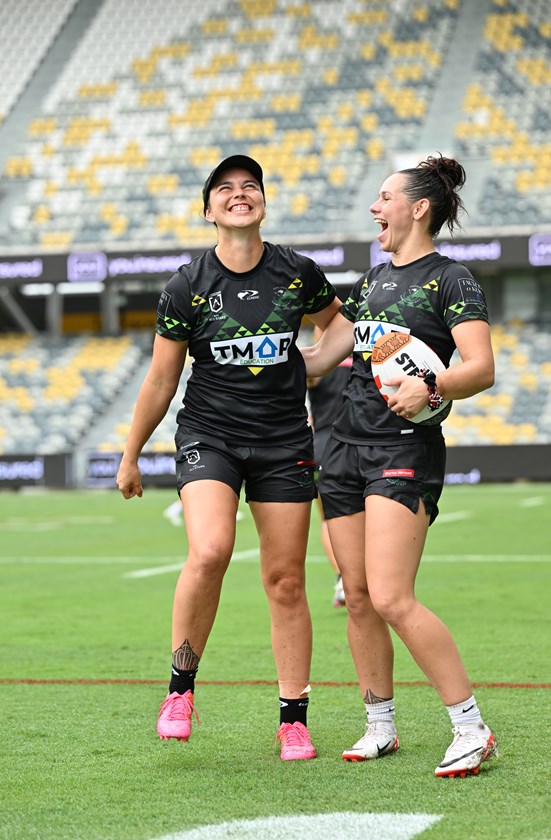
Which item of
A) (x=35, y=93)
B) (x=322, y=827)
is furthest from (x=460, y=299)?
(x=35, y=93)

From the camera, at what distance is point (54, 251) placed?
99.6 ft

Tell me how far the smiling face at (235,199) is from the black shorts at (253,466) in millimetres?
822

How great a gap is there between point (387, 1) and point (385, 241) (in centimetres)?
3090

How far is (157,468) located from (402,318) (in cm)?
2392

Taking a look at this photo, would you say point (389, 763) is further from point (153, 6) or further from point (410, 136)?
point (153, 6)

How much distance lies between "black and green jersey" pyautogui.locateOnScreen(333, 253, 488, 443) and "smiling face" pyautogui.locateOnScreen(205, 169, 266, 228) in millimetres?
536

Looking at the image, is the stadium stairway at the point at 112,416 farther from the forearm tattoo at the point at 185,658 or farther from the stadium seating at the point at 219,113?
the forearm tattoo at the point at 185,658

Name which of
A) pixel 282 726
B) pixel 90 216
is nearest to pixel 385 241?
pixel 282 726

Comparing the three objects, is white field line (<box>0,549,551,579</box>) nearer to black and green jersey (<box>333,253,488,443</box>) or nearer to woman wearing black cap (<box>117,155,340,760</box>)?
woman wearing black cap (<box>117,155,340,760</box>)

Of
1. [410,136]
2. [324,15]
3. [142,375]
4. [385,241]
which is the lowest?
[142,375]

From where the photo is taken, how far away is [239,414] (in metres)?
4.75

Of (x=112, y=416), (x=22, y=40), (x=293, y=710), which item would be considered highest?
(x=22, y=40)

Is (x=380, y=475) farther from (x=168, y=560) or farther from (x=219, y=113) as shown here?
(x=219, y=113)

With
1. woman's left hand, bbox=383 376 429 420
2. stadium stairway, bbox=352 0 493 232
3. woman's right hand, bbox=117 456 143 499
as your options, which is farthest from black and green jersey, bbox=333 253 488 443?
stadium stairway, bbox=352 0 493 232
